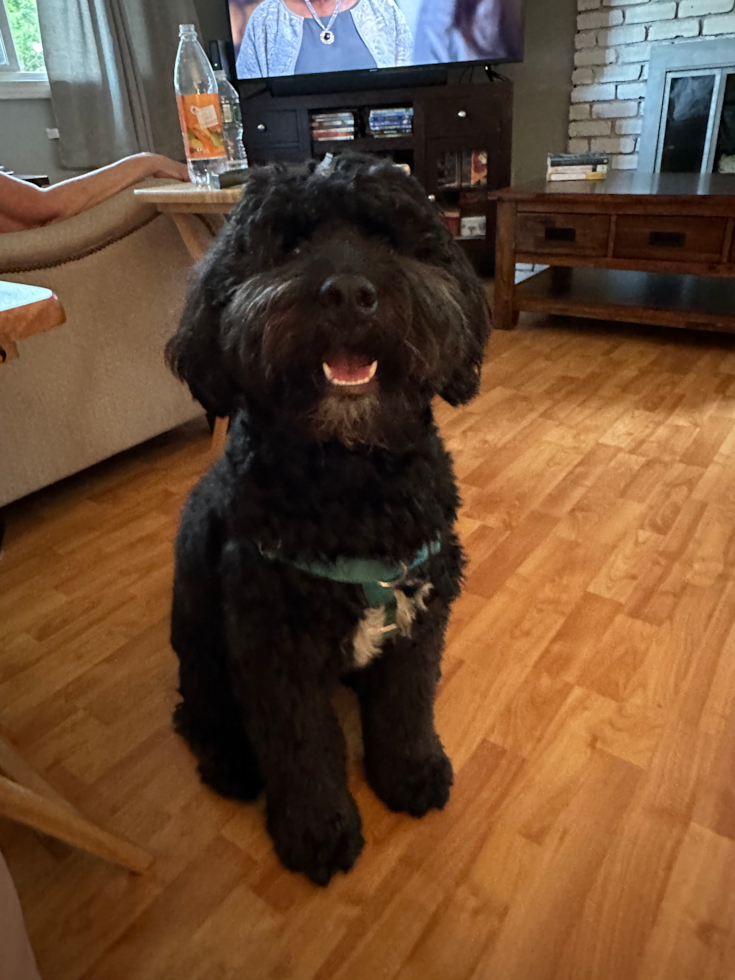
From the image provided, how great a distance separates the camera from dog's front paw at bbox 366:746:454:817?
3.47 ft

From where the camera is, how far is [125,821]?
42.6 inches

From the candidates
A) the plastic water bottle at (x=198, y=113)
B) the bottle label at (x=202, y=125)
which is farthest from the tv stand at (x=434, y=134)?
the bottle label at (x=202, y=125)

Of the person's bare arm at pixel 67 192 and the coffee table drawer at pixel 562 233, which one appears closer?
the person's bare arm at pixel 67 192

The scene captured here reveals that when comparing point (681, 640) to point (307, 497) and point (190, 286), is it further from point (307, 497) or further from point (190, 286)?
point (190, 286)

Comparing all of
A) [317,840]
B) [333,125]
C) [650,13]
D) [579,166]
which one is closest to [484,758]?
[317,840]

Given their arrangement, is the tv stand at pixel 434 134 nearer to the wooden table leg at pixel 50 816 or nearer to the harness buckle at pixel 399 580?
the harness buckle at pixel 399 580

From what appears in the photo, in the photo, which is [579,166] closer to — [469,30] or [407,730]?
[469,30]

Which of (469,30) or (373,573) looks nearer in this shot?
(373,573)

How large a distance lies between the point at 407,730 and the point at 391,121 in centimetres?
361

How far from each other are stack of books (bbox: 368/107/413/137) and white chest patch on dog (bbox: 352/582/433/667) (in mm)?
3529

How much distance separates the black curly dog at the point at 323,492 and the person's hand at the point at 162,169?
129 centimetres

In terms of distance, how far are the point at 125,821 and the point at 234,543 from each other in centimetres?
54

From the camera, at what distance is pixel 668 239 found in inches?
106

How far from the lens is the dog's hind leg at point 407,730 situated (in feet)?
3.35
